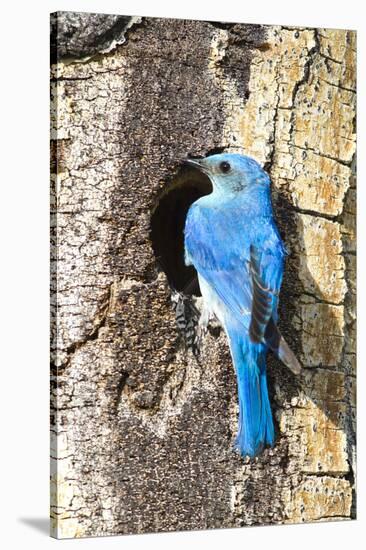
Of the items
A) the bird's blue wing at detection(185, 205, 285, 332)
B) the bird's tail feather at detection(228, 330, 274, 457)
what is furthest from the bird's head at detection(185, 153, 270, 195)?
the bird's tail feather at detection(228, 330, 274, 457)

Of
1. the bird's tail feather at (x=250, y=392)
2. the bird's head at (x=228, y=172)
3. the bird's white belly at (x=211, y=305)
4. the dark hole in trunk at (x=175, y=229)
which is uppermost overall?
the bird's head at (x=228, y=172)

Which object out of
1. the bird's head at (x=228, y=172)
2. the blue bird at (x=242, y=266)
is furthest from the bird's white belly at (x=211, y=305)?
the bird's head at (x=228, y=172)

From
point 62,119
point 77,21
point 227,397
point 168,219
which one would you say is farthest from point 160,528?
point 77,21

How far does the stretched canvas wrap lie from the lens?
506 centimetres

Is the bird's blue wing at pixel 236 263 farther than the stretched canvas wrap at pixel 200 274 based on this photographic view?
Yes

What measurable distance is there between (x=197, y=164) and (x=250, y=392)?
87cm

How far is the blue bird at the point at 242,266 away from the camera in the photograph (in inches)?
207

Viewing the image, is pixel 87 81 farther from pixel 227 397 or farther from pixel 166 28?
pixel 227 397

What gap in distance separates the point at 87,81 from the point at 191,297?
87 cm

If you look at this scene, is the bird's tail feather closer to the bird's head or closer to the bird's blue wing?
the bird's blue wing

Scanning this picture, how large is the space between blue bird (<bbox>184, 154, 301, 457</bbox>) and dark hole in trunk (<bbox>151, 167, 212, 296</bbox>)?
27 millimetres

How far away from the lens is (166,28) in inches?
206

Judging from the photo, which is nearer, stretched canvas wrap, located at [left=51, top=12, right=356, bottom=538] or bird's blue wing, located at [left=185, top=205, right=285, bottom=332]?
stretched canvas wrap, located at [left=51, top=12, right=356, bottom=538]

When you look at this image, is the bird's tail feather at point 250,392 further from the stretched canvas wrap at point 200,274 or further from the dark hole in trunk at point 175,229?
the dark hole in trunk at point 175,229
